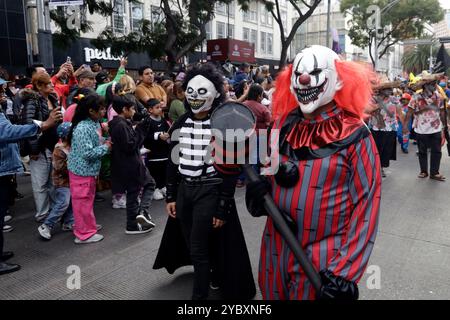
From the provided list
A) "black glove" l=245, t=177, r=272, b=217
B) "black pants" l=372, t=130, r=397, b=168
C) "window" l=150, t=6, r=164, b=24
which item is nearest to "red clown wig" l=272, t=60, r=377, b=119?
"black glove" l=245, t=177, r=272, b=217

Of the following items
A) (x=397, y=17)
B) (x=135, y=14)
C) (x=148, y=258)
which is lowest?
(x=148, y=258)

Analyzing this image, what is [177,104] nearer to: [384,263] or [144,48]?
[384,263]

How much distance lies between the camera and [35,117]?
182 inches

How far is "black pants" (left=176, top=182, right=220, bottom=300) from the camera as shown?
2748 millimetres

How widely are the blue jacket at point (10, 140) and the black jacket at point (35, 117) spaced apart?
91 centimetres

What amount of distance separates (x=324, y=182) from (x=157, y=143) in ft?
13.5

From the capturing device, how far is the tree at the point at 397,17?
26016 millimetres

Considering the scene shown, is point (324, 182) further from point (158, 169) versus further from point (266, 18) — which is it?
point (266, 18)

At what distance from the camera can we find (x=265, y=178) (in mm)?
2018

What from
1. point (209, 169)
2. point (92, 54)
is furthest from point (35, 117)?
point (92, 54)

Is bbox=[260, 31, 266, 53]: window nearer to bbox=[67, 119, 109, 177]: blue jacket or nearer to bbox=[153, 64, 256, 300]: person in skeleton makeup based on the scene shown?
bbox=[67, 119, 109, 177]: blue jacket

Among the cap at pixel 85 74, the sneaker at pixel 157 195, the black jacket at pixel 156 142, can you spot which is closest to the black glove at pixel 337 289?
the black jacket at pixel 156 142

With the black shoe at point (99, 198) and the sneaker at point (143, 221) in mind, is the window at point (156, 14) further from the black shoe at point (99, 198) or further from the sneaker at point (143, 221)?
the sneaker at point (143, 221)
